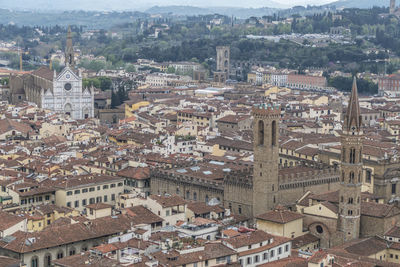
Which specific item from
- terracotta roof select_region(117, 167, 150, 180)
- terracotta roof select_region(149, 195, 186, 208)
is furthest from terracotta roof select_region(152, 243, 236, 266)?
terracotta roof select_region(117, 167, 150, 180)

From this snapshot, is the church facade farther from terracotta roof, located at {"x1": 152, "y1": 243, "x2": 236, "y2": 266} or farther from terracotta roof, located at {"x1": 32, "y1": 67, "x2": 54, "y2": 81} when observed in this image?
terracotta roof, located at {"x1": 152, "y1": 243, "x2": 236, "y2": 266}

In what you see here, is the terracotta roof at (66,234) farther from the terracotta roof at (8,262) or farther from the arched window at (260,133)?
the arched window at (260,133)

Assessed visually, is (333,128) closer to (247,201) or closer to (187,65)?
(247,201)

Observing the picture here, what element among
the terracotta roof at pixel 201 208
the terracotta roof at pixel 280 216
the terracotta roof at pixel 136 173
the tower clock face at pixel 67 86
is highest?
Result: the tower clock face at pixel 67 86

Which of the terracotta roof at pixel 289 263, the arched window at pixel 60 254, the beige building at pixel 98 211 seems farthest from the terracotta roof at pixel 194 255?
the beige building at pixel 98 211

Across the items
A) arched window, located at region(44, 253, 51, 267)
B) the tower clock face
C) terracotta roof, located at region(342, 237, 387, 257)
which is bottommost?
arched window, located at region(44, 253, 51, 267)

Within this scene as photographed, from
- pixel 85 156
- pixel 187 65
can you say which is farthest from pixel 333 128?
pixel 187 65
